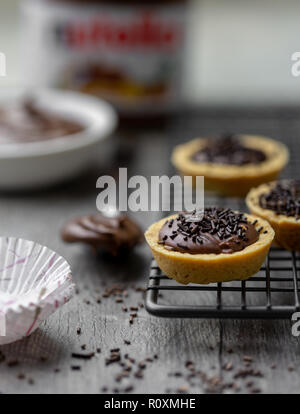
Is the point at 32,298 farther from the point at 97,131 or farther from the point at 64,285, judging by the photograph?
the point at 97,131

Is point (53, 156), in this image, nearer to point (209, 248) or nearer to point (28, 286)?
point (28, 286)

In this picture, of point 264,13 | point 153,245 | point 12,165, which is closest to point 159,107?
point 12,165

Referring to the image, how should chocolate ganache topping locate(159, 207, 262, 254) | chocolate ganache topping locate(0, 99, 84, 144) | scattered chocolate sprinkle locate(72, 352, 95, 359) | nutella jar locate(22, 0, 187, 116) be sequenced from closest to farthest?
scattered chocolate sprinkle locate(72, 352, 95, 359)
chocolate ganache topping locate(159, 207, 262, 254)
chocolate ganache topping locate(0, 99, 84, 144)
nutella jar locate(22, 0, 187, 116)

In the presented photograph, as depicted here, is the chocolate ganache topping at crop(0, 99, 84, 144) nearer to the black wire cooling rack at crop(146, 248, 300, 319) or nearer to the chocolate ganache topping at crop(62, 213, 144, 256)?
the chocolate ganache topping at crop(62, 213, 144, 256)

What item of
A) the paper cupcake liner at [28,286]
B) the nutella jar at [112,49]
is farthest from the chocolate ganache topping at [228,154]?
the paper cupcake liner at [28,286]

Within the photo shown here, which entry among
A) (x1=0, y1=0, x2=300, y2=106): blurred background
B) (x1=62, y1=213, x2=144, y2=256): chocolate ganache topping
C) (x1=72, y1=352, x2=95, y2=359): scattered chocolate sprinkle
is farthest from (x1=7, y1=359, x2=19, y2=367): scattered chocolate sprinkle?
(x1=0, y1=0, x2=300, y2=106): blurred background
